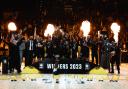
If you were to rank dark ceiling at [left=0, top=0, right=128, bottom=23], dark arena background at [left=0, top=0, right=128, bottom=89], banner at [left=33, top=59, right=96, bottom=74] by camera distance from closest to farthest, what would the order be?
1. dark arena background at [left=0, top=0, right=128, bottom=89]
2. banner at [left=33, top=59, right=96, bottom=74]
3. dark ceiling at [left=0, top=0, right=128, bottom=23]

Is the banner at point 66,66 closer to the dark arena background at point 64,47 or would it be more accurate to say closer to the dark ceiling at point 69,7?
the dark arena background at point 64,47

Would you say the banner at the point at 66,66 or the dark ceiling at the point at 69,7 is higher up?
the dark ceiling at the point at 69,7

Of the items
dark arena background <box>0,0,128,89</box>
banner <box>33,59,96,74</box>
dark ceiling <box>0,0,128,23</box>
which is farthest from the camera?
dark ceiling <box>0,0,128,23</box>

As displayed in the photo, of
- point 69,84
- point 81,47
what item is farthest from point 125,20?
point 69,84

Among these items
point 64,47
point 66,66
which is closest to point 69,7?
point 64,47

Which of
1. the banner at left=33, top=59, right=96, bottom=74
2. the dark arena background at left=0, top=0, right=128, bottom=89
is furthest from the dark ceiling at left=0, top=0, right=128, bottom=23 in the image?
the banner at left=33, top=59, right=96, bottom=74

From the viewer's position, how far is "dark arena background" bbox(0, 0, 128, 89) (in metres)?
20.3

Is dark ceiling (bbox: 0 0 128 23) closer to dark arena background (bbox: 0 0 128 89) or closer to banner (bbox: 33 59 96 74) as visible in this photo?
dark arena background (bbox: 0 0 128 89)

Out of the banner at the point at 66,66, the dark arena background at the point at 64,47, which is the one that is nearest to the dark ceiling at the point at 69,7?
the dark arena background at the point at 64,47

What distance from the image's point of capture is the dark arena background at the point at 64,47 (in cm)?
2034

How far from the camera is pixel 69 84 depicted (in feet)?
59.8

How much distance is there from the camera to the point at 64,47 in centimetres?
2536

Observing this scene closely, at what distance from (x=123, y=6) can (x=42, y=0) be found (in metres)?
8.27

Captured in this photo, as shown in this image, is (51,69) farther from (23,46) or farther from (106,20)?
(106,20)
